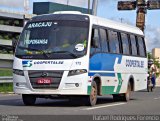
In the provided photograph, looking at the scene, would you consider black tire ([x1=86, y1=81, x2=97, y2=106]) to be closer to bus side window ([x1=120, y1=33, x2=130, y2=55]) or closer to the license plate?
the license plate

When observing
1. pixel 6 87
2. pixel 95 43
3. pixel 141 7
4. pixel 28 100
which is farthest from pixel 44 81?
pixel 141 7

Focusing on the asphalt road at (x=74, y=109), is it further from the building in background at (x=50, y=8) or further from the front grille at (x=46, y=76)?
the building in background at (x=50, y=8)

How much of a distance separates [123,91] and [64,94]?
4.50 m

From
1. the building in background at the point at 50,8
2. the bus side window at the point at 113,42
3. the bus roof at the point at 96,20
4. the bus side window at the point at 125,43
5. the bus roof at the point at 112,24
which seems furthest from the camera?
the building in background at the point at 50,8

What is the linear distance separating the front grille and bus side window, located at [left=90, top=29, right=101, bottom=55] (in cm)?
142

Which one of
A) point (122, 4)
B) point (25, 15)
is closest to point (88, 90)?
point (122, 4)

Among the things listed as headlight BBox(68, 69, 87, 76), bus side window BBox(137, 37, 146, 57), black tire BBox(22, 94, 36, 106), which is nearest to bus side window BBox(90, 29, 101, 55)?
headlight BBox(68, 69, 87, 76)

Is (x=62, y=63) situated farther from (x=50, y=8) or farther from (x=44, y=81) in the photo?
(x=50, y=8)

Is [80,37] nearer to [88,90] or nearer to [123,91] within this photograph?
[88,90]

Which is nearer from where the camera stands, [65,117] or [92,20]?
[65,117]

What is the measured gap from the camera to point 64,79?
16.5 metres

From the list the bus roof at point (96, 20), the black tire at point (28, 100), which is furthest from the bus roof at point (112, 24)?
the black tire at point (28, 100)

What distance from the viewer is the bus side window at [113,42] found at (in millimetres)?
19125

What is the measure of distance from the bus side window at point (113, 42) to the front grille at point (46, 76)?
3148mm
